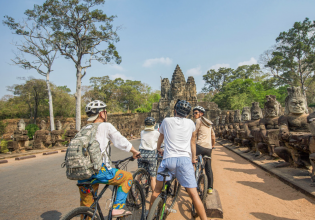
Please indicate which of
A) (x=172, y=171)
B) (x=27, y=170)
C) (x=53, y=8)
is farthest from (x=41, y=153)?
(x=53, y=8)

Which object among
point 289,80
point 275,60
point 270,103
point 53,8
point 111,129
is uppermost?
point 53,8

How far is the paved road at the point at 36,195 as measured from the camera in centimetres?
330

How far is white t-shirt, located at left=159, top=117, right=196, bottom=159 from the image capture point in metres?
2.34

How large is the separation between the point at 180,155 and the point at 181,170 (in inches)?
7.0

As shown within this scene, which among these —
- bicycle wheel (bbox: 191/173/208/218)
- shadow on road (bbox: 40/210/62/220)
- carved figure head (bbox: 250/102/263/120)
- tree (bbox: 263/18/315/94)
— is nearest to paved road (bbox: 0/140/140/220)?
shadow on road (bbox: 40/210/62/220)

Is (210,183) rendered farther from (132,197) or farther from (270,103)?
(270,103)

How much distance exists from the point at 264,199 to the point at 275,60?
97.8 feet

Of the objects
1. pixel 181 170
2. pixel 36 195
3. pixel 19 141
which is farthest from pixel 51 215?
pixel 19 141

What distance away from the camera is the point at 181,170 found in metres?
2.23

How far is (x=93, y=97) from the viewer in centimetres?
3947

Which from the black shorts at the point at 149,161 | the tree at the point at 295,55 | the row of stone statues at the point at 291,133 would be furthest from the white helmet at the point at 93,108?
the tree at the point at 295,55

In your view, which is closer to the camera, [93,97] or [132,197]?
[132,197]

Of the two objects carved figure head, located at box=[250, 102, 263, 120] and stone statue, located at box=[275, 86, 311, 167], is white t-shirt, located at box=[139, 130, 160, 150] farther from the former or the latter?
carved figure head, located at box=[250, 102, 263, 120]

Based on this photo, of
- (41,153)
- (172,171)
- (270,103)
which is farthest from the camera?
(41,153)
